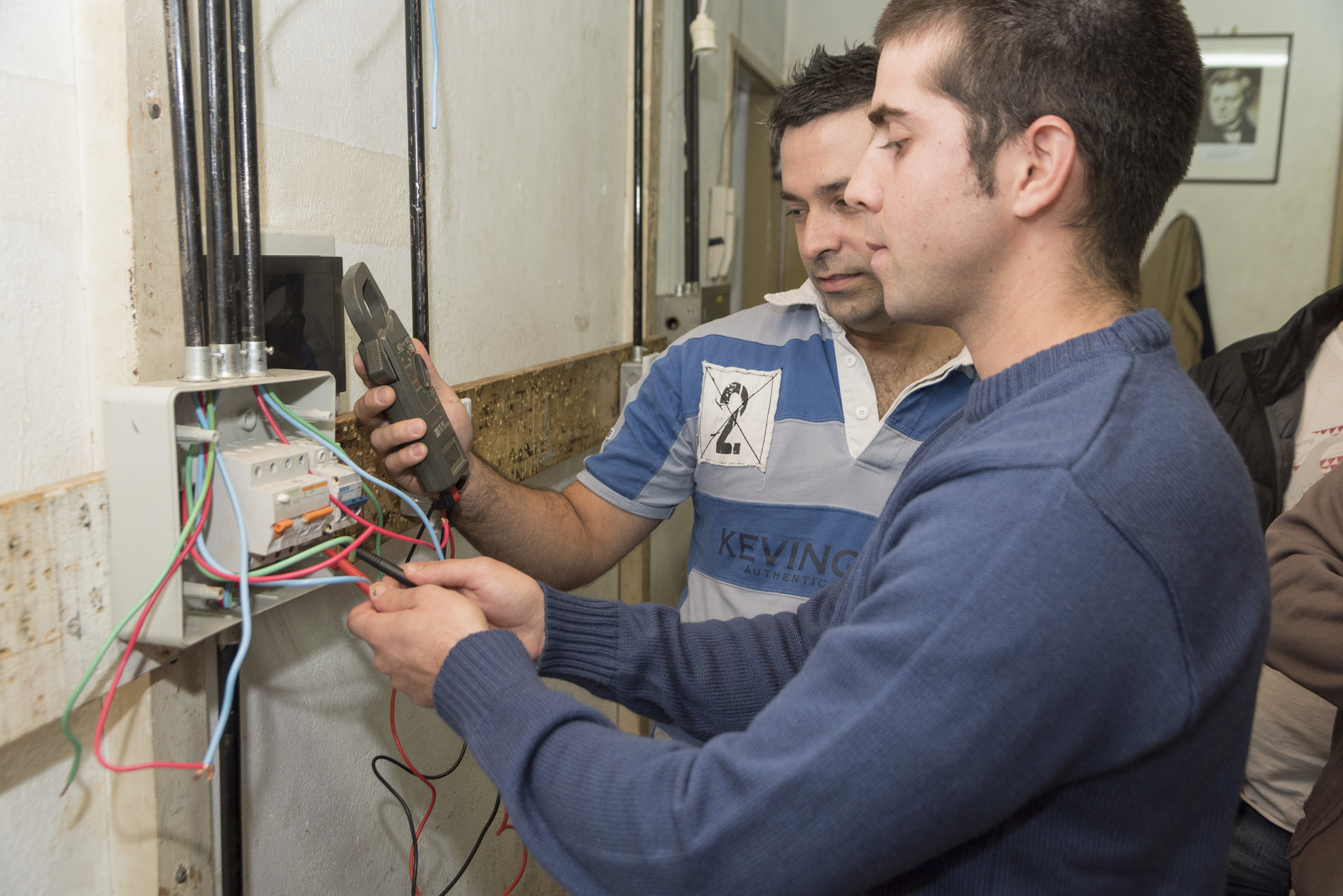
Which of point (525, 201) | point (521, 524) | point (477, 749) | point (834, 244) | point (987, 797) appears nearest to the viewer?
point (987, 797)

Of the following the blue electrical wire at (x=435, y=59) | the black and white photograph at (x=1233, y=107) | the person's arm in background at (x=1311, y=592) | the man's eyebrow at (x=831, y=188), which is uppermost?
the black and white photograph at (x=1233, y=107)

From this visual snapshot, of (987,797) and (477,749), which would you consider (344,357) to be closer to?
(477,749)

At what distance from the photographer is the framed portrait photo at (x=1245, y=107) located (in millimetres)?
3605

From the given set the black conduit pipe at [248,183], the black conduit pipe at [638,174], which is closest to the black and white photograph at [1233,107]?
the black conduit pipe at [638,174]

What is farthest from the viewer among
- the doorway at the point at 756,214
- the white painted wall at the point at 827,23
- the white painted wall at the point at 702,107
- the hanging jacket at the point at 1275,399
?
the white painted wall at the point at 827,23

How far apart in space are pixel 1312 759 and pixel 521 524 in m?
1.25

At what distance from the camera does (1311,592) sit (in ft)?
3.54

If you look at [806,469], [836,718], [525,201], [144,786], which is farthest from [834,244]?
[144,786]

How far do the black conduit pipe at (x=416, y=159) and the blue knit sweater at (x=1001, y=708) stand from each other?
53cm

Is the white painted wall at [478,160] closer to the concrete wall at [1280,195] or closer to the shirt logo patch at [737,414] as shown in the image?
the shirt logo patch at [737,414]

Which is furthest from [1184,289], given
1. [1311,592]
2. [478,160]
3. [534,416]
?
[478,160]

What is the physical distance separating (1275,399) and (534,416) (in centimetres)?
132

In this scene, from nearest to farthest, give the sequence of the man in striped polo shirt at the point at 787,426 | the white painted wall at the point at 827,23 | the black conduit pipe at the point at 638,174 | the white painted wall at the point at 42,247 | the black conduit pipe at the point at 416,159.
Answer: the white painted wall at the point at 42,247, the black conduit pipe at the point at 416,159, the man in striped polo shirt at the point at 787,426, the black conduit pipe at the point at 638,174, the white painted wall at the point at 827,23

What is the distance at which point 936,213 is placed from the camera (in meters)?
0.75
